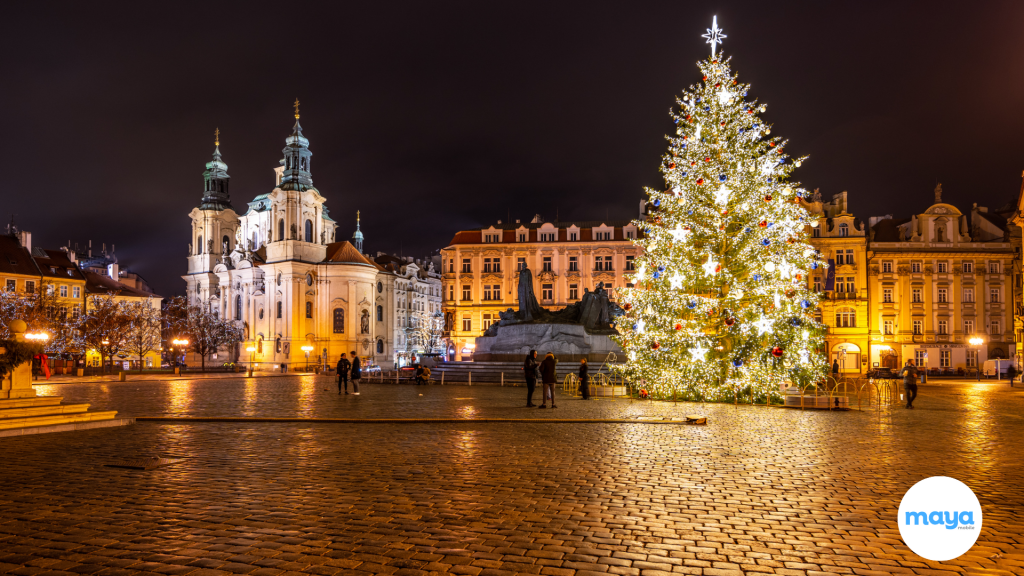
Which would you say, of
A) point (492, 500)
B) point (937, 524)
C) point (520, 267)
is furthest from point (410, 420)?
point (520, 267)

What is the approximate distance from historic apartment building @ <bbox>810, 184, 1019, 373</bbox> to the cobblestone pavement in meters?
56.1

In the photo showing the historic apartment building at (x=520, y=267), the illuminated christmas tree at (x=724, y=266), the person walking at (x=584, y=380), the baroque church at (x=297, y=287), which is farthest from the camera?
the baroque church at (x=297, y=287)

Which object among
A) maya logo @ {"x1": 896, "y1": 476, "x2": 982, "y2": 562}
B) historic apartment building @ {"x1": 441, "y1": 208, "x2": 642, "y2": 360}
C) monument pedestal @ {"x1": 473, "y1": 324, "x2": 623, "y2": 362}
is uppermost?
historic apartment building @ {"x1": 441, "y1": 208, "x2": 642, "y2": 360}

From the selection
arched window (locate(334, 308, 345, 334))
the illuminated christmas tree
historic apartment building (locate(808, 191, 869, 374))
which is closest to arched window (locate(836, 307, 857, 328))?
historic apartment building (locate(808, 191, 869, 374))

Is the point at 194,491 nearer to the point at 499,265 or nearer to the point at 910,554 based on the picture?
the point at 910,554

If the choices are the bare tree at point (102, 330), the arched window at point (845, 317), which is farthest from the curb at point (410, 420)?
the arched window at point (845, 317)

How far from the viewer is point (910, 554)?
5.62 metres

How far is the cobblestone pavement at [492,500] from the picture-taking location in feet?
17.8

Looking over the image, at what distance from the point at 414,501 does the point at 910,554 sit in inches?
176

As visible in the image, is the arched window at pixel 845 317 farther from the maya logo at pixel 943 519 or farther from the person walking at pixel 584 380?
the maya logo at pixel 943 519

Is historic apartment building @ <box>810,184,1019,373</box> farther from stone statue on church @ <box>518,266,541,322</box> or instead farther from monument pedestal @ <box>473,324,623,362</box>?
stone statue on church @ <box>518,266,541,322</box>

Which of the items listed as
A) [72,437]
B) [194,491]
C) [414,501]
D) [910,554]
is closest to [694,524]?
[910,554]

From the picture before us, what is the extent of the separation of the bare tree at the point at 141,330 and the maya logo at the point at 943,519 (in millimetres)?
71744

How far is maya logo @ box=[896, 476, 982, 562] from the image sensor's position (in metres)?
5.58
